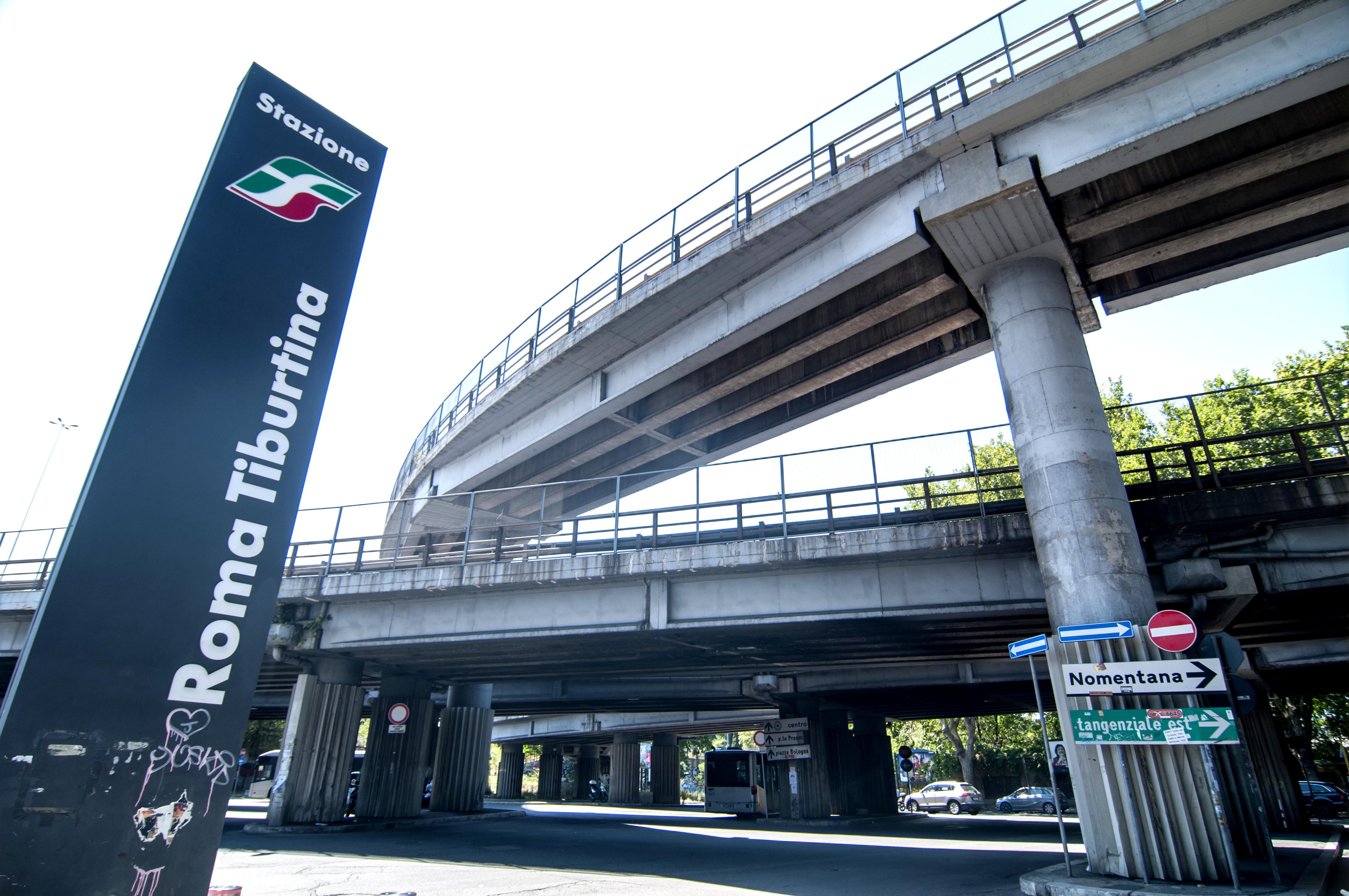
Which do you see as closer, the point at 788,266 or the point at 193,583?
the point at 193,583

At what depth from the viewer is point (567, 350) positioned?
19047 mm

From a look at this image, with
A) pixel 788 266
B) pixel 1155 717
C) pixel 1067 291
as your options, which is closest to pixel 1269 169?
pixel 1067 291

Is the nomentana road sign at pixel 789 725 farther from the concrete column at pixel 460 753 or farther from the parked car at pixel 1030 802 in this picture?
the parked car at pixel 1030 802

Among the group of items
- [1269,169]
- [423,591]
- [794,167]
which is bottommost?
[423,591]

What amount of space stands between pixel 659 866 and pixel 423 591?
786cm

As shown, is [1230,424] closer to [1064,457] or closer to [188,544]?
[1064,457]

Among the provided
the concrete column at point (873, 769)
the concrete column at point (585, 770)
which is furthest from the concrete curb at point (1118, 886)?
the concrete column at point (585, 770)

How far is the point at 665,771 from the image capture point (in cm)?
4822

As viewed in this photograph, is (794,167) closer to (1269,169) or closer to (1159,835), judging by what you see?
(1269,169)

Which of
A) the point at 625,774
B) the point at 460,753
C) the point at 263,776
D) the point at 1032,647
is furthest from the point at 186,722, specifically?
the point at 263,776

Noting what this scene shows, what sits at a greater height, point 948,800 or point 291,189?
point 291,189

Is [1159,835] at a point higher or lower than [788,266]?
lower

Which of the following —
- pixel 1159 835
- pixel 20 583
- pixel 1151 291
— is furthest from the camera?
pixel 20 583

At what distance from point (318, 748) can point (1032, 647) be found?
17925 mm
